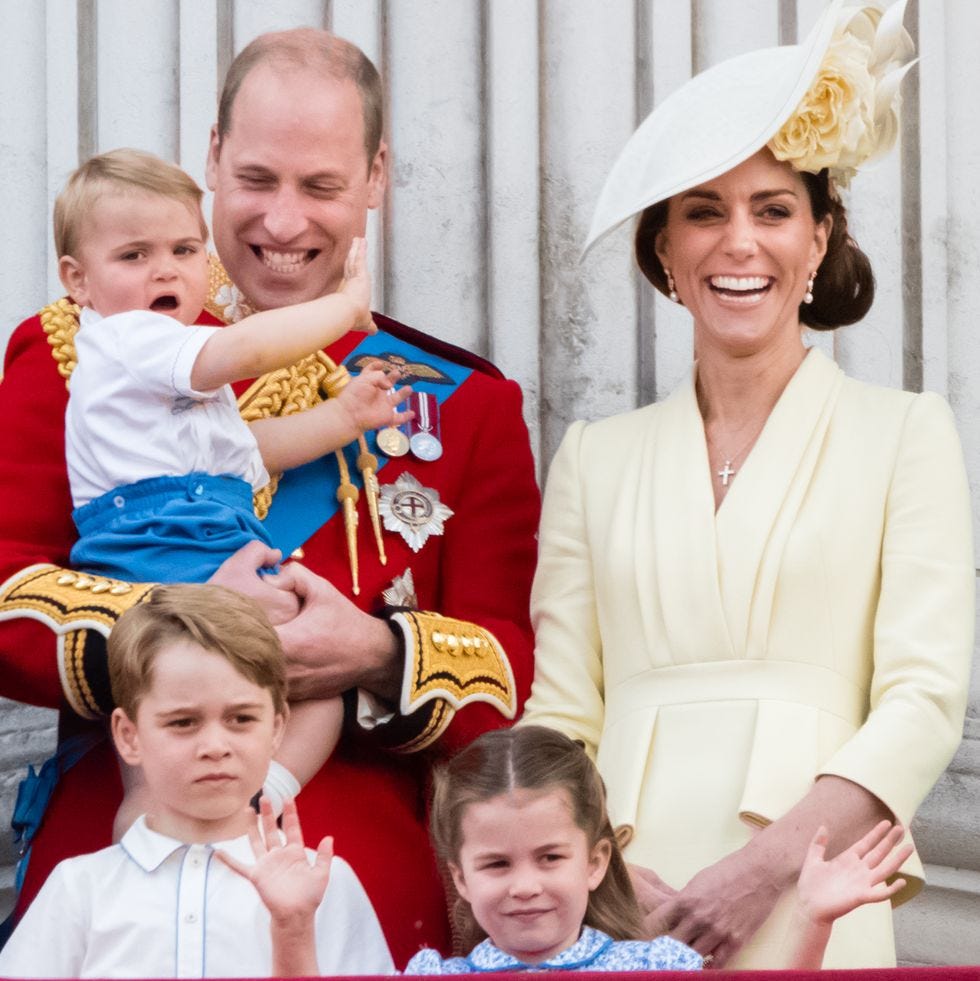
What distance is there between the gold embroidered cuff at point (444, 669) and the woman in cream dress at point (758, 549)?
0.30ft

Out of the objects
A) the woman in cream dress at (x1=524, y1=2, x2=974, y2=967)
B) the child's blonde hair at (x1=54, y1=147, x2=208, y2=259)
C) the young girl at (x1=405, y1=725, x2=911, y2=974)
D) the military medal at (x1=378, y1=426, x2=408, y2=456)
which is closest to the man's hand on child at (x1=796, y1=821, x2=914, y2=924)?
the young girl at (x1=405, y1=725, x2=911, y2=974)

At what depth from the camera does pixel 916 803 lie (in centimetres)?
334

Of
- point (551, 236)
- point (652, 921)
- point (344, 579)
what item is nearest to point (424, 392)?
point (344, 579)

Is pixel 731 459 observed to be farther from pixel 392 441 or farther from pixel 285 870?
pixel 285 870

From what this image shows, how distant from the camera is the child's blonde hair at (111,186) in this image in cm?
347

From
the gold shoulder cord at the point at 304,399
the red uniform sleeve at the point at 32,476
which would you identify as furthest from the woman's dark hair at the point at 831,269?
the red uniform sleeve at the point at 32,476

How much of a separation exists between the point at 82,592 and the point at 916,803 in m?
1.06

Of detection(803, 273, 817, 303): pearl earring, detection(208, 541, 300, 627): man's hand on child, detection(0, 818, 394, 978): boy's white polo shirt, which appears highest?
detection(803, 273, 817, 303): pearl earring

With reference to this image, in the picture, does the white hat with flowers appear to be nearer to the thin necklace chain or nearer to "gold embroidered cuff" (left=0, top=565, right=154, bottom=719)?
the thin necklace chain

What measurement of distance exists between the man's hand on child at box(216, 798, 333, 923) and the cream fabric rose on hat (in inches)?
47.1

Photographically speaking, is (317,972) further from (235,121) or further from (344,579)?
(235,121)

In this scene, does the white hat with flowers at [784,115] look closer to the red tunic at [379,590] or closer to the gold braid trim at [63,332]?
the red tunic at [379,590]

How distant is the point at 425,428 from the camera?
3.77 meters

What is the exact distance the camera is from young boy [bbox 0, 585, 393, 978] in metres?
3.02
